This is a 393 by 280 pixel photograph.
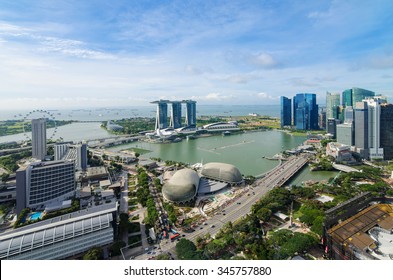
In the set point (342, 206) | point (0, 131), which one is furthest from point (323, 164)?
point (0, 131)

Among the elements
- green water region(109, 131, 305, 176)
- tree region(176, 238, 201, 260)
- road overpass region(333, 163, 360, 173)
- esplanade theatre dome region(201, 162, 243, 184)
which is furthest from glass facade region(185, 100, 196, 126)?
tree region(176, 238, 201, 260)

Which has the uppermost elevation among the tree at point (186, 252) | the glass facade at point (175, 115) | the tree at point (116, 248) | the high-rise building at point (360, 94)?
the high-rise building at point (360, 94)

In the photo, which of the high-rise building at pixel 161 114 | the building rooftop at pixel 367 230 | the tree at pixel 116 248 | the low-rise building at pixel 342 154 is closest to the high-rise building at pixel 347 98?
the low-rise building at pixel 342 154

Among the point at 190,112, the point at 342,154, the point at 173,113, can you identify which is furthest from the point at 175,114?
the point at 342,154

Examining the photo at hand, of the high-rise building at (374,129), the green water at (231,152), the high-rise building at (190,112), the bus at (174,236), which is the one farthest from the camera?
the high-rise building at (190,112)

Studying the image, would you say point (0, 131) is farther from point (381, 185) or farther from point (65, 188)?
point (381, 185)

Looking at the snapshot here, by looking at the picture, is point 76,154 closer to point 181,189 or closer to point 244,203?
point 181,189

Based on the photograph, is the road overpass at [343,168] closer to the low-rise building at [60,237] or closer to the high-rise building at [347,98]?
the low-rise building at [60,237]
